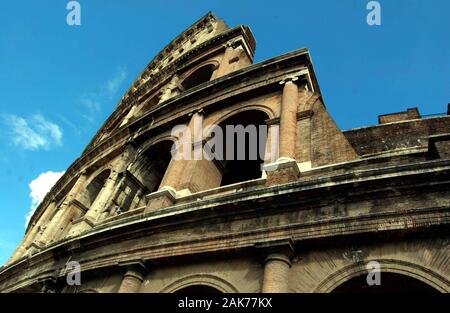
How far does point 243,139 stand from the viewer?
10.8m

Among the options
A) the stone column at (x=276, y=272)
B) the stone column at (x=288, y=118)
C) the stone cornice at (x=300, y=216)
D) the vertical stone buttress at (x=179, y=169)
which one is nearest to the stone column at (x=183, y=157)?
the vertical stone buttress at (x=179, y=169)

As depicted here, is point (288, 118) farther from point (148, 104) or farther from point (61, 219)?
point (148, 104)

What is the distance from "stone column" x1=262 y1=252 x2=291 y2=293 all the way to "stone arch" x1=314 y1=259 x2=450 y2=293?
0.50 meters

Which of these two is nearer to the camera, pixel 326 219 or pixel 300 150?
pixel 326 219

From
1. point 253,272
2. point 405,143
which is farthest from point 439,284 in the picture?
point 405,143

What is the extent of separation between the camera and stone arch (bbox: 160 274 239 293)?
249 inches

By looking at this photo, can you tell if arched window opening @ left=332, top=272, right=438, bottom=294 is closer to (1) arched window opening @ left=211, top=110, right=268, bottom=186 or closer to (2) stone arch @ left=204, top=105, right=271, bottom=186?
(1) arched window opening @ left=211, top=110, right=268, bottom=186

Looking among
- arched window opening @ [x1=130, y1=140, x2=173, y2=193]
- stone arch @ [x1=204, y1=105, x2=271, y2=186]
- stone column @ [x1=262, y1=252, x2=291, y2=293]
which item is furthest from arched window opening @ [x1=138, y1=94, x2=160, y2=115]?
stone column @ [x1=262, y1=252, x2=291, y2=293]

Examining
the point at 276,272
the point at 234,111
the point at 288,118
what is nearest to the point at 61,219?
the point at 234,111

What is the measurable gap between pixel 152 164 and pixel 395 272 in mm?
9053
